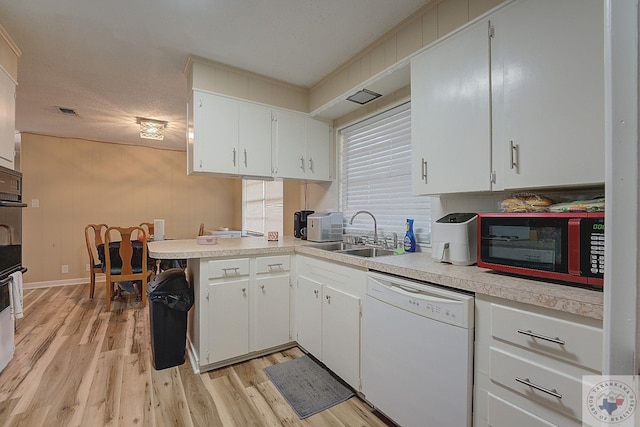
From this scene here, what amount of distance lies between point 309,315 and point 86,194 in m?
4.85

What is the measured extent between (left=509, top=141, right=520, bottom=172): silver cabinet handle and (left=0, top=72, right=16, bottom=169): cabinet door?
3.23 metres

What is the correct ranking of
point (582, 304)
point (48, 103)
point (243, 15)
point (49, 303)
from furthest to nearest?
point (49, 303), point (48, 103), point (243, 15), point (582, 304)

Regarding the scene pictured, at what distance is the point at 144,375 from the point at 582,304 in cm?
260

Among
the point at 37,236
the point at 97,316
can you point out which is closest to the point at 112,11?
the point at 97,316

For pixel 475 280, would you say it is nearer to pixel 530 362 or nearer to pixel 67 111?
pixel 530 362

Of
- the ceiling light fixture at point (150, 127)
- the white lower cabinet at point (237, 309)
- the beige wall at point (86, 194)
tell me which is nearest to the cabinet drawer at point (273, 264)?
the white lower cabinet at point (237, 309)

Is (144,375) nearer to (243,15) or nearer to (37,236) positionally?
(243,15)

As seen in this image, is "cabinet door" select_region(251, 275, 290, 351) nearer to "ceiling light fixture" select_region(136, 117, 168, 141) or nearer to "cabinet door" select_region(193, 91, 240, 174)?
"cabinet door" select_region(193, 91, 240, 174)

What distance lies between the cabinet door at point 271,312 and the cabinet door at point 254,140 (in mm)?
A: 1022

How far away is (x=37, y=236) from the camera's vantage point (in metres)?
4.69

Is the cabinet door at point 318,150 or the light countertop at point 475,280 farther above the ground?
the cabinet door at point 318,150

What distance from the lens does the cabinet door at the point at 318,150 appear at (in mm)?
3008

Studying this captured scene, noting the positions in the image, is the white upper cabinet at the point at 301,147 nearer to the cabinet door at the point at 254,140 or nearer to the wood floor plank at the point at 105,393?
the cabinet door at the point at 254,140

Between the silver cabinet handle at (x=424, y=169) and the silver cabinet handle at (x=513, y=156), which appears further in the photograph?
the silver cabinet handle at (x=424, y=169)
